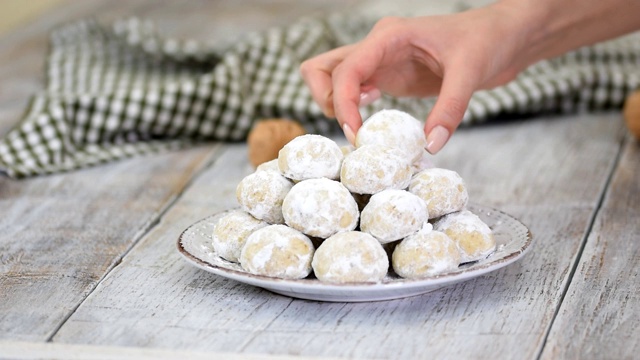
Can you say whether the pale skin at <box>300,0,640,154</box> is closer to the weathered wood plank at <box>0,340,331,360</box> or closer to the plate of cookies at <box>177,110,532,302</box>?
the plate of cookies at <box>177,110,532,302</box>

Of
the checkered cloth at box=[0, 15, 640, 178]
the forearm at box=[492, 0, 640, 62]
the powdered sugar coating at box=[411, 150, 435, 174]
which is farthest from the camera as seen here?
the checkered cloth at box=[0, 15, 640, 178]

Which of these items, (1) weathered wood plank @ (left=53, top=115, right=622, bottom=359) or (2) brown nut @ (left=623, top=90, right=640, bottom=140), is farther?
(2) brown nut @ (left=623, top=90, right=640, bottom=140)

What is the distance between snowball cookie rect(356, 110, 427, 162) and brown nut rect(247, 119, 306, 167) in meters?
0.58

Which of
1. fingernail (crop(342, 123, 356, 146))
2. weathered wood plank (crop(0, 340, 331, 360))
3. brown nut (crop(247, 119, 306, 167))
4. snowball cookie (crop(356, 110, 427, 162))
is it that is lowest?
brown nut (crop(247, 119, 306, 167))

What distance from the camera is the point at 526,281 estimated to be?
1119mm

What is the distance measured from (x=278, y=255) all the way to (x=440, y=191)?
209 mm

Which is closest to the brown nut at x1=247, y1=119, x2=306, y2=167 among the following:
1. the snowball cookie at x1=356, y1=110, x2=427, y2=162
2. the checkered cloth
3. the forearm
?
the checkered cloth

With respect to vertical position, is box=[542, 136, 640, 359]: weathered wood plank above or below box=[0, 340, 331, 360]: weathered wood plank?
below

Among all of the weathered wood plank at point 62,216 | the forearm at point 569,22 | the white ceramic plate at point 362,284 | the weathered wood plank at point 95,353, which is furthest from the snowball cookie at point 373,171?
the forearm at point 569,22

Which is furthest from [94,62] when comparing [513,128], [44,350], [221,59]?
[44,350]

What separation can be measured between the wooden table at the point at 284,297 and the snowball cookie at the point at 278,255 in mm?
58

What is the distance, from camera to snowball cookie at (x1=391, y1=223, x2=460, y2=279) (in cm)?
98

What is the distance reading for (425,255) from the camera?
0.98m

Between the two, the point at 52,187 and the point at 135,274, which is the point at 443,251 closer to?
the point at 135,274
